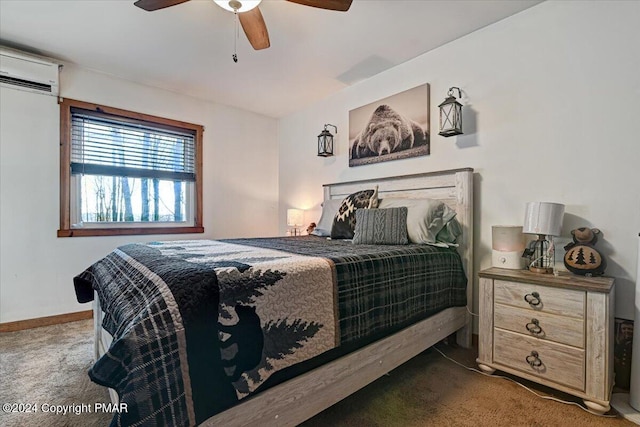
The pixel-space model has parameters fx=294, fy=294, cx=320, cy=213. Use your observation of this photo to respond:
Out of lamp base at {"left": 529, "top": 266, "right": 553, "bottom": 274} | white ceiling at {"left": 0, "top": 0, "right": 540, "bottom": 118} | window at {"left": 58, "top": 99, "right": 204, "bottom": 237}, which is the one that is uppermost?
white ceiling at {"left": 0, "top": 0, "right": 540, "bottom": 118}

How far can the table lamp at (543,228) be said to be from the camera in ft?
5.76

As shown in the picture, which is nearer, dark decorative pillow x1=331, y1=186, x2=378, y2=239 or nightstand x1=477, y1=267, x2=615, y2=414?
nightstand x1=477, y1=267, x2=615, y2=414

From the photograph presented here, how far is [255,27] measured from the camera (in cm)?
191

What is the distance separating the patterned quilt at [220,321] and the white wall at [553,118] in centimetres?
125

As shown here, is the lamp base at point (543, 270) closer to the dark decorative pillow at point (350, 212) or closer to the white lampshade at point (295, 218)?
the dark decorative pillow at point (350, 212)

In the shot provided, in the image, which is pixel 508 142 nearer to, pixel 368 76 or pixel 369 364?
pixel 368 76

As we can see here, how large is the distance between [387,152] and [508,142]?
105 centimetres

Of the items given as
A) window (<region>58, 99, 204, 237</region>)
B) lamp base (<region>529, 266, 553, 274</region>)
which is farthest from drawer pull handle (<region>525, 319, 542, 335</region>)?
window (<region>58, 99, 204, 237</region>)

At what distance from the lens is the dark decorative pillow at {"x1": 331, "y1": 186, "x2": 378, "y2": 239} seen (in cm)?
263

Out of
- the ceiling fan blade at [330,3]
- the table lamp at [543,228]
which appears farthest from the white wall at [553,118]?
the ceiling fan blade at [330,3]

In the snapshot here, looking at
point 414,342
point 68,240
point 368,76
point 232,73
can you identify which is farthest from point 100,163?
point 414,342

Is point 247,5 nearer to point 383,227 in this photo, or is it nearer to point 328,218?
point 383,227

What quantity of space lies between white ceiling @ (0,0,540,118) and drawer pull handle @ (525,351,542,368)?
89.0 inches

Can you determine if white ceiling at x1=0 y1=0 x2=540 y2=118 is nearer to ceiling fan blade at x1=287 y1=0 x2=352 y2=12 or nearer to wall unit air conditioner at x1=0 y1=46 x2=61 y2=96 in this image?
wall unit air conditioner at x1=0 y1=46 x2=61 y2=96
